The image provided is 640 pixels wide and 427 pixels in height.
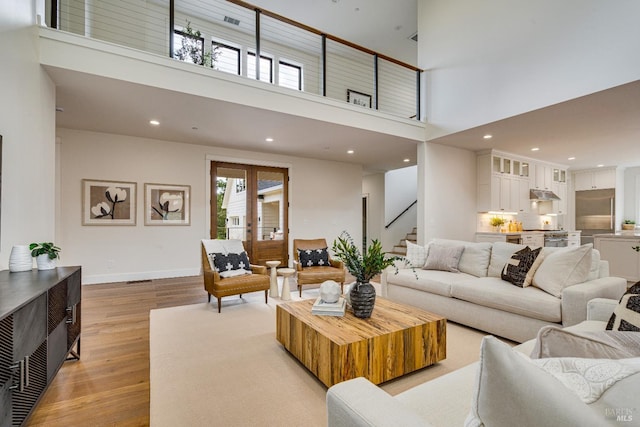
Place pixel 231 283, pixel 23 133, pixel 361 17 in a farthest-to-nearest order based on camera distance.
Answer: pixel 361 17
pixel 231 283
pixel 23 133

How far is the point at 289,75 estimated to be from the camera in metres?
7.05

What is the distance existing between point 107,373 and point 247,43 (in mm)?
6388

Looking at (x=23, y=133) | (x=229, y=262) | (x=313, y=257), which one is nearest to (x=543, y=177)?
(x=313, y=257)

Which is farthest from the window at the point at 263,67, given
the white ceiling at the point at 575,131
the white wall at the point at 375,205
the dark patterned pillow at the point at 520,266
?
the dark patterned pillow at the point at 520,266

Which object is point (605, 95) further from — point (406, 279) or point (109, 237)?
point (109, 237)

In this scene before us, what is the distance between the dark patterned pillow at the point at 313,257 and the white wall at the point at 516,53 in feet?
10.2

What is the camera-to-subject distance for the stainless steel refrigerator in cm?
852

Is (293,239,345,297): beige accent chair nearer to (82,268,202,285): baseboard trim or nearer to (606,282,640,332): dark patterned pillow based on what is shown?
(82,268,202,285): baseboard trim

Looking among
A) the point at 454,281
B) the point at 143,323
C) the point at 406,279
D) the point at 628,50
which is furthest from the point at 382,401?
the point at 628,50

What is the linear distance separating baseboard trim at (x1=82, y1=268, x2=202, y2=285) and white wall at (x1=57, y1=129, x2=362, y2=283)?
1cm

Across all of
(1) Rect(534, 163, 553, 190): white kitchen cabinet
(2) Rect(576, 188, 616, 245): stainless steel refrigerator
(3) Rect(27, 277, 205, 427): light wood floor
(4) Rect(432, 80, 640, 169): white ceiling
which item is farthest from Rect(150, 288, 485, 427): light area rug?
(2) Rect(576, 188, 616, 245): stainless steel refrigerator

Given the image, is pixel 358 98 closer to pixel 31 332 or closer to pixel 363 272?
pixel 363 272

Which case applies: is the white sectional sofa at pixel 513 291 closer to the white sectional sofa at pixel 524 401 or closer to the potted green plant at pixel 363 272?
the potted green plant at pixel 363 272

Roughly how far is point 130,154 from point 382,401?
20.2 ft
